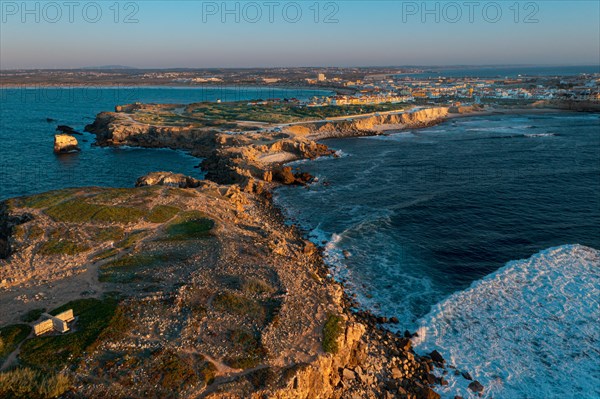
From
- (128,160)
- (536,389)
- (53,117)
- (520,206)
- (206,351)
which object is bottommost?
(536,389)

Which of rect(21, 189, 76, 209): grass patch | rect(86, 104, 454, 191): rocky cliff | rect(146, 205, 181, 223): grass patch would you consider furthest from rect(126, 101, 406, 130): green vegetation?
rect(146, 205, 181, 223): grass patch

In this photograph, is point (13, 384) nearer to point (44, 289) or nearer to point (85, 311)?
point (85, 311)

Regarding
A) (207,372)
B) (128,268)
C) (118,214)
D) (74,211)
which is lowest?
(207,372)

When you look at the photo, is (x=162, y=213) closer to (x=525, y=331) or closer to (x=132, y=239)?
(x=132, y=239)

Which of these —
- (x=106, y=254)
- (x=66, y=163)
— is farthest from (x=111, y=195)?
(x=66, y=163)

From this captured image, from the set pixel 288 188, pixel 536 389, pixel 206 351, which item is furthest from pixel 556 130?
pixel 206 351

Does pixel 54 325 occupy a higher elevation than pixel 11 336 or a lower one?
higher

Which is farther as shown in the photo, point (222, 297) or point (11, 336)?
point (222, 297)
